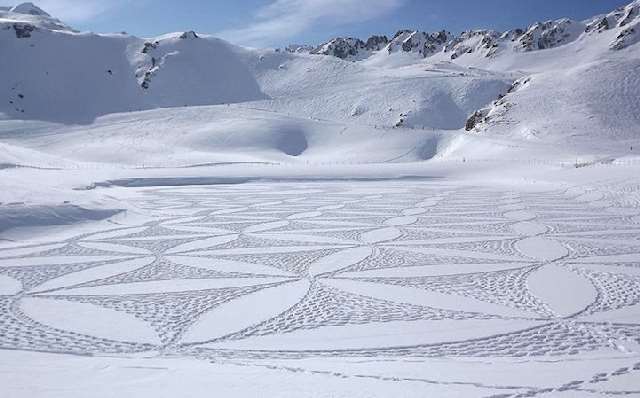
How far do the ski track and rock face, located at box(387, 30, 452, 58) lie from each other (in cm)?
15353

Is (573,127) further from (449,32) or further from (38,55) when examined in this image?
(449,32)

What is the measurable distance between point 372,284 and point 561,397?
330cm

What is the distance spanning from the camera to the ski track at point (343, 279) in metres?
4.71

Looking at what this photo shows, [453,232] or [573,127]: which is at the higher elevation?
[573,127]

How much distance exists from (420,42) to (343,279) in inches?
6631

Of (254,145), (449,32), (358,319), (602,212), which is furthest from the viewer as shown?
(449,32)

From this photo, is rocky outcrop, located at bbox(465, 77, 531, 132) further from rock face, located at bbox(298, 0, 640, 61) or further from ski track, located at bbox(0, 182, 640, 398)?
rock face, located at bbox(298, 0, 640, 61)

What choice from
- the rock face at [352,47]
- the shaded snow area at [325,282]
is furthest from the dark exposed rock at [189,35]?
the rock face at [352,47]

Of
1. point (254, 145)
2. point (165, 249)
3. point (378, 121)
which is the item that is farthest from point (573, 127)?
point (165, 249)

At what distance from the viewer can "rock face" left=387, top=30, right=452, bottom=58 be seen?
529 ft

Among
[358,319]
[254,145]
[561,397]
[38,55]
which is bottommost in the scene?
[561,397]

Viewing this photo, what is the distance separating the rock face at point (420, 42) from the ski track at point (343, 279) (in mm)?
153531

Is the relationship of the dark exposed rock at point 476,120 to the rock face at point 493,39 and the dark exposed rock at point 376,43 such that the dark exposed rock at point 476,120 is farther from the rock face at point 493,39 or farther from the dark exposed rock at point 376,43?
the dark exposed rock at point 376,43

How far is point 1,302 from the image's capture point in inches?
240
